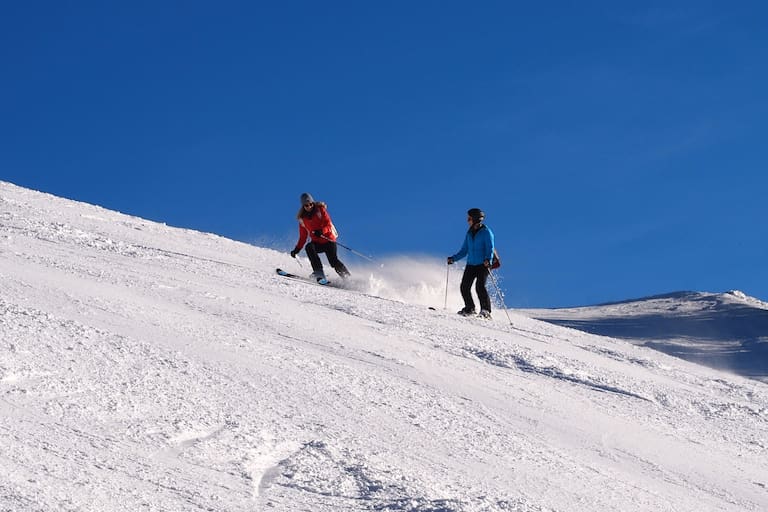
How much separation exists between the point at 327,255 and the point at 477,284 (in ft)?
8.99

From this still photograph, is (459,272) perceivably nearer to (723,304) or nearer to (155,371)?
(155,371)

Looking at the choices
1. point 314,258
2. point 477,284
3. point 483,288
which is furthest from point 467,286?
point 314,258

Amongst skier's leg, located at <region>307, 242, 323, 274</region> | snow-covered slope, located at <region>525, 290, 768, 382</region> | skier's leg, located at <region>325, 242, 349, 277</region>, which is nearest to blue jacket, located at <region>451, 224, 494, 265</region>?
skier's leg, located at <region>325, 242, 349, 277</region>

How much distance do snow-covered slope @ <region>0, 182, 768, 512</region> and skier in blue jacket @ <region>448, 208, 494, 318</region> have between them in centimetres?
203

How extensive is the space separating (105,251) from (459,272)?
275 inches

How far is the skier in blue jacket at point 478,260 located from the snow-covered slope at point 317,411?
6.67ft

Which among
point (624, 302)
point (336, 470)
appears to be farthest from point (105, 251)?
point (624, 302)

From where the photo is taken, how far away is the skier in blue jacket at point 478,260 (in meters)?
14.7

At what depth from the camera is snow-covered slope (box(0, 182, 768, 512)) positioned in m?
5.55

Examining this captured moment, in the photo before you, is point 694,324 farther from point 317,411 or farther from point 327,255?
point 317,411

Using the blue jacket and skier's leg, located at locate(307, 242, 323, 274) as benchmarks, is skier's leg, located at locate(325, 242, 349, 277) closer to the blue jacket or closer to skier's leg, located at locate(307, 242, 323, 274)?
skier's leg, located at locate(307, 242, 323, 274)

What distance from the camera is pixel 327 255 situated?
16.1 meters

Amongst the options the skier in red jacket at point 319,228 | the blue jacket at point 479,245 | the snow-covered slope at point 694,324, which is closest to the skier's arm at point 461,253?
the blue jacket at point 479,245

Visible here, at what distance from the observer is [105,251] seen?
47.5 ft
